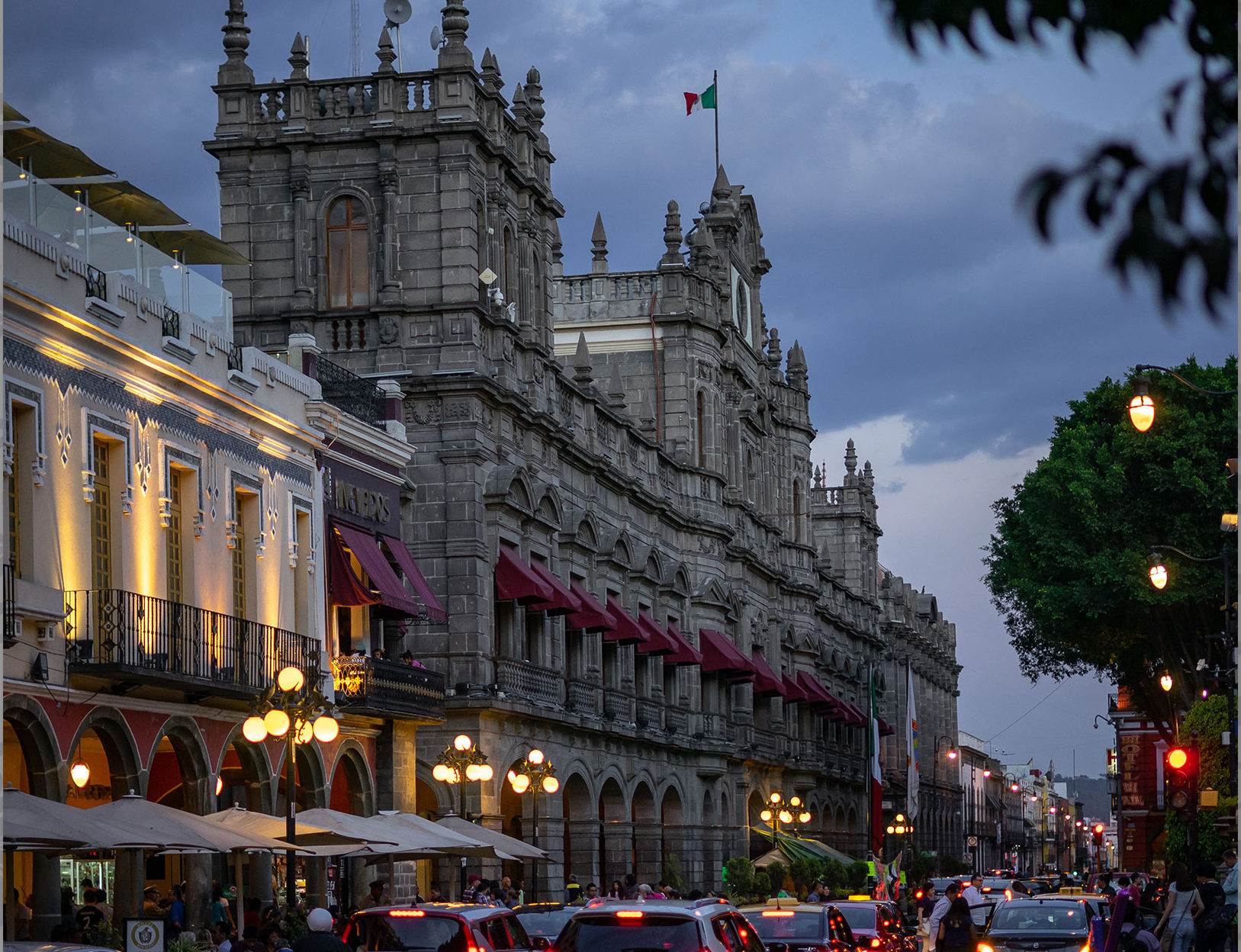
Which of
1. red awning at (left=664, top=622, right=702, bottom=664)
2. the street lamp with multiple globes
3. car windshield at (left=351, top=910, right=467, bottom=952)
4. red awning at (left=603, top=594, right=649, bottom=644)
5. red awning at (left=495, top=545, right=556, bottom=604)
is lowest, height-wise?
the street lamp with multiple globes

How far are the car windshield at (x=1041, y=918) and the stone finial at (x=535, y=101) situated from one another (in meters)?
26.2

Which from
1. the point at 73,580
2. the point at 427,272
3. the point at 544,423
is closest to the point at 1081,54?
the point at 73,580

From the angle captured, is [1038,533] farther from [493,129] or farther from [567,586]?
[493,129]

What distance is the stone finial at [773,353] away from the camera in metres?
76.7

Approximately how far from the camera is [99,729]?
85.1ft

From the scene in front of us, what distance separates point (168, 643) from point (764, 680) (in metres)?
38.8

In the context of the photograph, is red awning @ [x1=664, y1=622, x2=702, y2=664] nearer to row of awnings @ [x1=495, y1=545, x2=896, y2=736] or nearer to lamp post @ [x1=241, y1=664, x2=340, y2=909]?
row of awnings @ [x1=495, y1=545, x2=896, y2=736]

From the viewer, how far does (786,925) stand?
22.6 metres

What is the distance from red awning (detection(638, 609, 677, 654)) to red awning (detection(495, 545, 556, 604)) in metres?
9.54

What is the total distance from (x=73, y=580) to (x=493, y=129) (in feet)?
66.7

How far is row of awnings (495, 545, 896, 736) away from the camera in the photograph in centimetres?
4147

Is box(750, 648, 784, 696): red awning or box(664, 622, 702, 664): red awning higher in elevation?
box(664, 622, 702, 664): red awning

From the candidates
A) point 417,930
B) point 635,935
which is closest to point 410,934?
point 417,930

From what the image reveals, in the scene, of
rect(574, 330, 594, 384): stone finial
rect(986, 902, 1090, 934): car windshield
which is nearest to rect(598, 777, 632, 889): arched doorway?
rect(574, 330, 594, 384): stone finial
